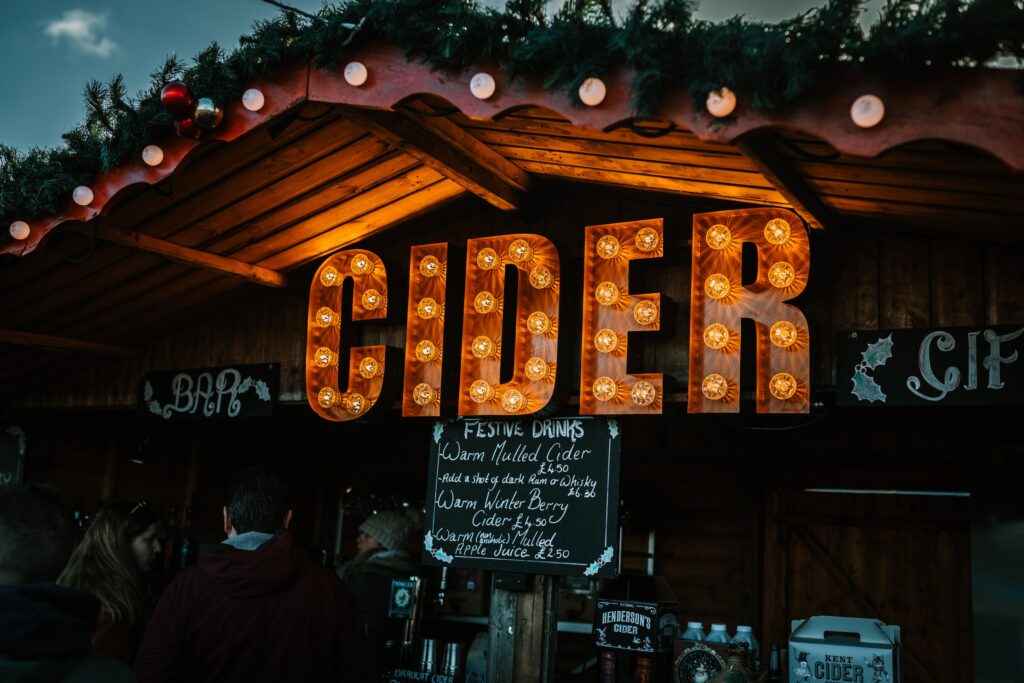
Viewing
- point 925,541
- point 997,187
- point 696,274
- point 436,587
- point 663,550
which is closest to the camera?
point 997,187

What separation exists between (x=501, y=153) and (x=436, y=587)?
15.8 feet

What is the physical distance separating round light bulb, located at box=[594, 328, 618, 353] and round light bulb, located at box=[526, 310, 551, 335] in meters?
0.30

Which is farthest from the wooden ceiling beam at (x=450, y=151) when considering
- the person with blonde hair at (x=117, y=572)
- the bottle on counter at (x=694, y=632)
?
the bottle on counter at (x=694, y=632)

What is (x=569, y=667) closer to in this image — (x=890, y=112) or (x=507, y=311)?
(x=507, y=311)

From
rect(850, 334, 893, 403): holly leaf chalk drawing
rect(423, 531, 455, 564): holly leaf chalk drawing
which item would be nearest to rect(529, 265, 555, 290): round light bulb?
rect(423, 531, 455, 564): holly leaf chalk drawing

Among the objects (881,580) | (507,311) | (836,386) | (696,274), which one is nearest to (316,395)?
Answer: (507,311)

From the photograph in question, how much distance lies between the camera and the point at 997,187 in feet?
12.6

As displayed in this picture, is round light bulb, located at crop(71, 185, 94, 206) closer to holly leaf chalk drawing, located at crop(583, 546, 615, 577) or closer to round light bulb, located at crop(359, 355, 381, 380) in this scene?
round light bulb, located at crop(359, 355, 381, 380)

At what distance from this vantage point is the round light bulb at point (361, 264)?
5.82 metres

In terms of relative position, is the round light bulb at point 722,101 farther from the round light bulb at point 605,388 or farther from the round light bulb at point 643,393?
the round light bulb at point 605,388

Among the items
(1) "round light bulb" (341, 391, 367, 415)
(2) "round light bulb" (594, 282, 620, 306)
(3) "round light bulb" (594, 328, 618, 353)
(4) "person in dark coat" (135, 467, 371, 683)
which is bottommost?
(4) "person in dark coat" (135, 467, 371, 683)

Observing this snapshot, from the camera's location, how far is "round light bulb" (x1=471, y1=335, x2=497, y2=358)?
5316mm

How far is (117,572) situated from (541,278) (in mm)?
2613

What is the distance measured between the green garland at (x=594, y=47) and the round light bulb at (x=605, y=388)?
1.93 m
